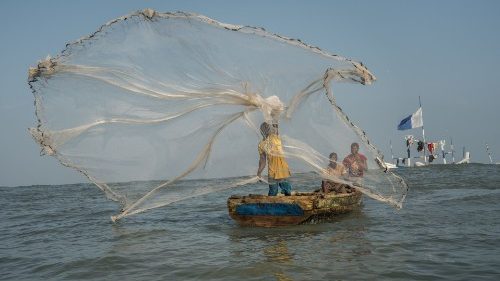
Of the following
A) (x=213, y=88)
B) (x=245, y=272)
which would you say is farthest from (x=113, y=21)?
(x=245, y=272)

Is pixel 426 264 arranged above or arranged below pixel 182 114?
below

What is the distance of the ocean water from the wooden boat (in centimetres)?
20

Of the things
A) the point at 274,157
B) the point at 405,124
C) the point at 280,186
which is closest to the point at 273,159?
the point at 274,157

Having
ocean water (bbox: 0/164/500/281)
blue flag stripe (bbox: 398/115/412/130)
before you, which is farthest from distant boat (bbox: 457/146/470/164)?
ocean water (bbox: 0/164/500/281)

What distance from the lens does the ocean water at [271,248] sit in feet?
18.6

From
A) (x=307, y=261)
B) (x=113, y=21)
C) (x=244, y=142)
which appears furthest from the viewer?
(x=244, y=142)

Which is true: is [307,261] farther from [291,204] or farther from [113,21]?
[113,21]

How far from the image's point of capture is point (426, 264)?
570 centimetres

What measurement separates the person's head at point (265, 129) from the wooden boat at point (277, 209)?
134 cm

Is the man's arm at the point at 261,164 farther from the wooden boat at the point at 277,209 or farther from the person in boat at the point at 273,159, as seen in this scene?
the wooden boat at the point at 277,209

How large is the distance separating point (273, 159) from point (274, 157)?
70 millimetres

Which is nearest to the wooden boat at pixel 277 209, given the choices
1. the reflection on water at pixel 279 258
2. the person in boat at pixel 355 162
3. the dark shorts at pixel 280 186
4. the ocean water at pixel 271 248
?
the ocean water at pixel 271 248

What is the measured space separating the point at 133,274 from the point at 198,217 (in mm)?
5688

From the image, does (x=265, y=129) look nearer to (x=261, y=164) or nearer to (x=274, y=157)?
(x=274, y=157)
